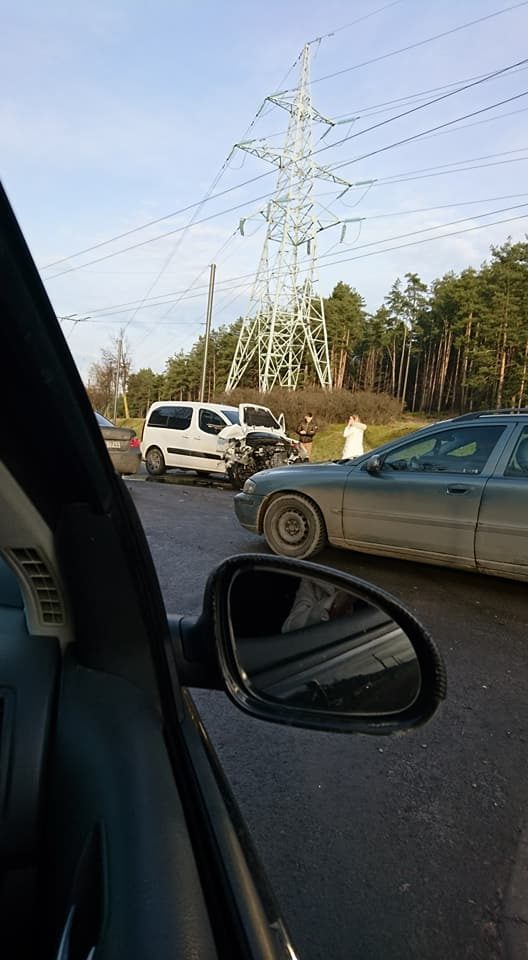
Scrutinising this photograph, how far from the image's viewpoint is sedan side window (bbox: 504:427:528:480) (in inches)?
194

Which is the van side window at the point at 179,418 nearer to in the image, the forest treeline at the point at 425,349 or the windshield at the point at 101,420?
the windshield at the point at 101,420

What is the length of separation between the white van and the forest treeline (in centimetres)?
2246

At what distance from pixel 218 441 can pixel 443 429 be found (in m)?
8.81

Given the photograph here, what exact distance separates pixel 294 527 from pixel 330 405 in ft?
68.2

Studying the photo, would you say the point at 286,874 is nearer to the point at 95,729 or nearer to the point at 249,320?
the point at 95,729

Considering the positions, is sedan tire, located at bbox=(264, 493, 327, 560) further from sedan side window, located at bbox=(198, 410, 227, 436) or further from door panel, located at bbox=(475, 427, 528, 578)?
sedan side window, located at bbox=(198, 410, 227, 436)

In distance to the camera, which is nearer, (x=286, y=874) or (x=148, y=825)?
(x=148, y=825)

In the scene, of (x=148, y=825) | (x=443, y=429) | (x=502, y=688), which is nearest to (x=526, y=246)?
(x=443, y=429)

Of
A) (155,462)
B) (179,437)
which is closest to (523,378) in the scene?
(179,437)

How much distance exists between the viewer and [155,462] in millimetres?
15055

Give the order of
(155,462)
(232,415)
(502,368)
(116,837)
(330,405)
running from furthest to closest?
(502,368) → (330,405) → (155,462) → (232,415) → (116,837)

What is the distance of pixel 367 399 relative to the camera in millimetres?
27094

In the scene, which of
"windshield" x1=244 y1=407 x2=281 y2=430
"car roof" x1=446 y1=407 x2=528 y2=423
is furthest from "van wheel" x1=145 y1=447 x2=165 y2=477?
"car roof" x1=446 y1=407 x2=528 y2=423

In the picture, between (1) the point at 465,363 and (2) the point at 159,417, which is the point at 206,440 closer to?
(2) the point at 159,417
